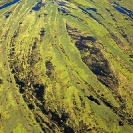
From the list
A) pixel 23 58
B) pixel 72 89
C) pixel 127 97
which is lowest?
pixel 127 97

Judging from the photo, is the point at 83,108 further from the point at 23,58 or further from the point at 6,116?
the point at 23,58

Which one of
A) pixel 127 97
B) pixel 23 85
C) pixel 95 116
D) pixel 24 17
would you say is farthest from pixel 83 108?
pixel 24 17

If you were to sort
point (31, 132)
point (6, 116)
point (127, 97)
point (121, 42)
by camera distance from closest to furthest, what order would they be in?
1. point (31, 132)
2. point (6, 116)
3. point (127, 97)
4. point (121, 42)

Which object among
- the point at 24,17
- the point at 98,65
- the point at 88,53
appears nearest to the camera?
the point at 98,65

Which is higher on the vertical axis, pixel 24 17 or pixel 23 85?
pixel 24 17

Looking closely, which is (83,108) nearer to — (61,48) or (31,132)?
(31,132)

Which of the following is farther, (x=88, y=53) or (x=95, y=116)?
(x=88, y=53)
